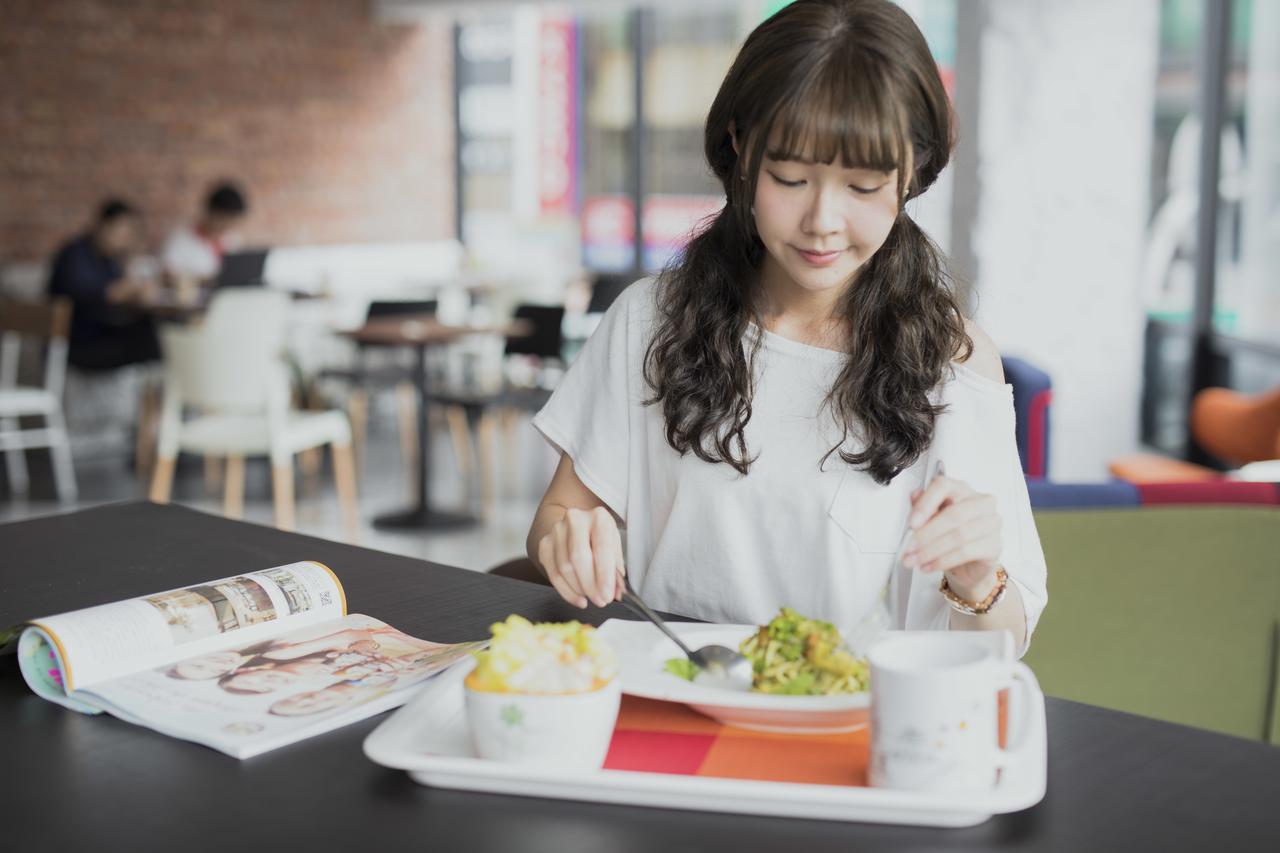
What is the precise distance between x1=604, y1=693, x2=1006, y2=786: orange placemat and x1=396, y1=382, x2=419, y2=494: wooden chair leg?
505 cm

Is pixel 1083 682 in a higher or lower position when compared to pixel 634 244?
lower

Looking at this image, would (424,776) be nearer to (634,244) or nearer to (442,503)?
(442,503)

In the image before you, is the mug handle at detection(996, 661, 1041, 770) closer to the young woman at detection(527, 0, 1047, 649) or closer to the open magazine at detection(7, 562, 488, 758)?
the young woman at detection(527, 0, 1047, 649)

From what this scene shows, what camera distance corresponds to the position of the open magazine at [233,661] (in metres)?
1.03

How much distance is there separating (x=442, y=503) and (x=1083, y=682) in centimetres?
404

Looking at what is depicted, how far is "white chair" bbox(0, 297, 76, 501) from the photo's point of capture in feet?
18.5

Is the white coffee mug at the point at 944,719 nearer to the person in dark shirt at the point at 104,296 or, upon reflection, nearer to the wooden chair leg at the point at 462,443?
the wooden chair leg at the point at 462,443

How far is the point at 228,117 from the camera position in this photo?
27.0 ft

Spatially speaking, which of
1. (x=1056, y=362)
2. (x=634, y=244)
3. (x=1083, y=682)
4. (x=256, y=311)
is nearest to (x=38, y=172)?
(x=256, y=311)

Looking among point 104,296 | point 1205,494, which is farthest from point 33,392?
point 1205,494

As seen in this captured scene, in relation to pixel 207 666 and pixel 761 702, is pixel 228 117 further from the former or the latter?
pixel 761 702

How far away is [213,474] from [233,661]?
5464 millimetres

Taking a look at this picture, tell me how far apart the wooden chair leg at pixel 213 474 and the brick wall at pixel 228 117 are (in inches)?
67.5

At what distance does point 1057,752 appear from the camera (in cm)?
95
